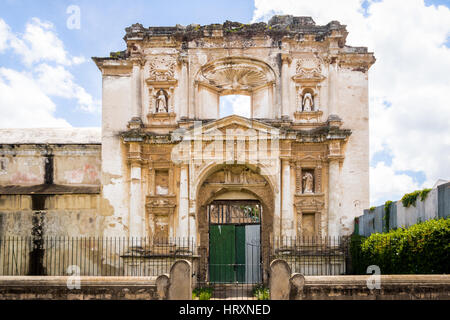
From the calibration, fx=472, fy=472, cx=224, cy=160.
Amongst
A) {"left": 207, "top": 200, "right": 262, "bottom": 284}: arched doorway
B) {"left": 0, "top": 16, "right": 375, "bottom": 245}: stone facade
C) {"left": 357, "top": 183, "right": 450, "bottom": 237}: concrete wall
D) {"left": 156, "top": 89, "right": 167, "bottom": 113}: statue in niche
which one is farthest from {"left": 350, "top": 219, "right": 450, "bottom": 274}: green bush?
{"left": 156, "top": 89, "right": 167, "bottom": 113}: statue in niche

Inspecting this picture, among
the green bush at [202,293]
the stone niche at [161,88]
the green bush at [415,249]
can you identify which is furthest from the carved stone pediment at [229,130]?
the green bush at [415,249]

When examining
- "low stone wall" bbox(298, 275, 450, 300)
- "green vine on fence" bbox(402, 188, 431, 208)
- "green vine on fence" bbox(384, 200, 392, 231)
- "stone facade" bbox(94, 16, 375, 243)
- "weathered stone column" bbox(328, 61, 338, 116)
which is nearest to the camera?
"low stone wall" bbox(298, 275, 450, 300)

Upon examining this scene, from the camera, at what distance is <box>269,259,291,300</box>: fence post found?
352 inches

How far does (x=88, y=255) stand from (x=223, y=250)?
227 inches

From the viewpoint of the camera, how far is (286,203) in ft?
51.6

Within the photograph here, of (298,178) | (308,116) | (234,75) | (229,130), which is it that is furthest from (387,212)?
(234,75)

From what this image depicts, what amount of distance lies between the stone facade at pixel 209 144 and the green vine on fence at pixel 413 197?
3.64 m

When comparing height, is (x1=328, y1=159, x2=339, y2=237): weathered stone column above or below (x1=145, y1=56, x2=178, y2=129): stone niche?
below

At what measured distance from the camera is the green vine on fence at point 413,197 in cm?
1141

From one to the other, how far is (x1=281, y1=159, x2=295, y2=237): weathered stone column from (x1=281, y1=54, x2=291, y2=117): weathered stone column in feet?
5.98

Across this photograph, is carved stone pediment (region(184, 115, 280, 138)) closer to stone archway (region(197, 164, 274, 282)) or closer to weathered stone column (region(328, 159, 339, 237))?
stone archway (region(197, 164, 274, 282))

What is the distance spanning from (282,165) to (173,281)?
7.82 meters

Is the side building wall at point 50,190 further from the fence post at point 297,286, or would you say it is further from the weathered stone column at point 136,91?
the fence post at point 297,286
